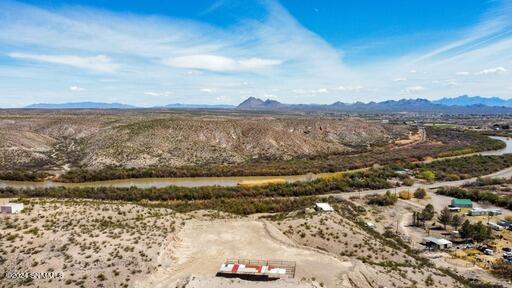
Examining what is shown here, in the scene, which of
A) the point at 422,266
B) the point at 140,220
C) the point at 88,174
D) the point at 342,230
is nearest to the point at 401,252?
the point at 422,266

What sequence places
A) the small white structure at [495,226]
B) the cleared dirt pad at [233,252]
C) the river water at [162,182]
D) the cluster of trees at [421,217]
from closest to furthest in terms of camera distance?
the cleared dirt pad at [233,252] < the small white structure at [495,226] < the cluster of trees at [421,217] < the river water at [162,182]

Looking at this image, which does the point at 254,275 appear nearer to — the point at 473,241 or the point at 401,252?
the point at 401,252

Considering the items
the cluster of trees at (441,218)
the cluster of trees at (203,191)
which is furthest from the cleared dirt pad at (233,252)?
the cluster of trees at (441,218)

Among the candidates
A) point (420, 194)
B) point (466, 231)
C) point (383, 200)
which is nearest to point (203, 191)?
point (383, 200)

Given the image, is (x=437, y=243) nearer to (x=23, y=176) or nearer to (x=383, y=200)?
(x=383, y=200)

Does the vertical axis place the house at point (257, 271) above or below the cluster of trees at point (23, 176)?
above

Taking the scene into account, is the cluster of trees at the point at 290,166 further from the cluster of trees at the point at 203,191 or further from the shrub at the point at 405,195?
the shrub at the point at 405,195
